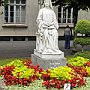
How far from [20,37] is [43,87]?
81.1 feet

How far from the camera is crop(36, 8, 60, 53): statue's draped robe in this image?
1330 cm

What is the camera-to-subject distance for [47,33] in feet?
43.5

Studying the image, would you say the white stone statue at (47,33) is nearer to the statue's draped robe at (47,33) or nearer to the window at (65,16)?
the statue's draped robe at (47,33)

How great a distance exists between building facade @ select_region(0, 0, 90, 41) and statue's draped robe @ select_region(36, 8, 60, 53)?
2061cm

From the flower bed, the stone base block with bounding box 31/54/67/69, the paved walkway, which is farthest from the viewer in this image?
the paved walkway

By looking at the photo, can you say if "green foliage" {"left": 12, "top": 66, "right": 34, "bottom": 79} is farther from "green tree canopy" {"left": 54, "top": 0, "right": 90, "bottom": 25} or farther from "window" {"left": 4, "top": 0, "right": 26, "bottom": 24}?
"window" {"left": 4, "top": 0, "right": 26, "bottom": 24}

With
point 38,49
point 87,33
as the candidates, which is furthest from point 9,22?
point 38,49

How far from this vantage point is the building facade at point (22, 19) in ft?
112

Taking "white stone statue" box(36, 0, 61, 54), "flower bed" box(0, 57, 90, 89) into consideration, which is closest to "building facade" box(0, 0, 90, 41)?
"white stone statue" box(36, 0, 61, 54)

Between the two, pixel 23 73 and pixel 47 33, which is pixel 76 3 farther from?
pixel 23 73

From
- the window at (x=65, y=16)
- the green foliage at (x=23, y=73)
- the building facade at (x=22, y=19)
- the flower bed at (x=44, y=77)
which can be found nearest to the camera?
the flower bed at (x=44, y=77)

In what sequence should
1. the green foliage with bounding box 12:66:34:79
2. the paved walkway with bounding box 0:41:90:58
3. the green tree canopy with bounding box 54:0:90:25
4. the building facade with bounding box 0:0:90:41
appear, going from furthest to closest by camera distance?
1. the building facade with bounding box 0:0:90:41
2. the paved walkway with bounding box 0:41:90:58
3. the green tree canopy with bounding box 54:0:90:25
4. the green foliage with bounding box 12:66:34:79

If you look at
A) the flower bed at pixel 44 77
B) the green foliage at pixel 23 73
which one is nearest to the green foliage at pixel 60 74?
the flower bed at pixel 44 77

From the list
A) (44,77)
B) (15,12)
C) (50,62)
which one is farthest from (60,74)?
(15,12)
